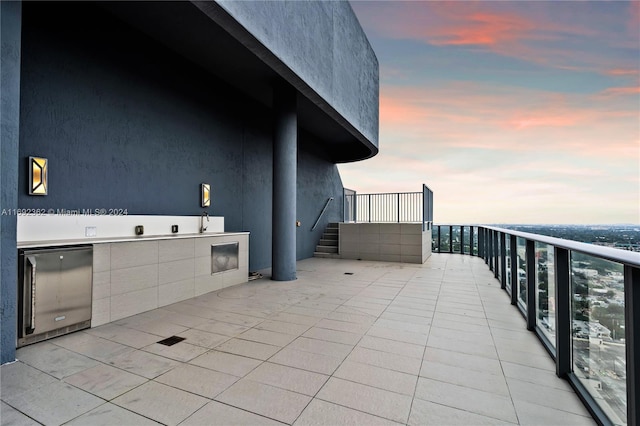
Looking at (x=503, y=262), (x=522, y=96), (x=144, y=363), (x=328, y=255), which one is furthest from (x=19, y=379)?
(x=522, y=96)

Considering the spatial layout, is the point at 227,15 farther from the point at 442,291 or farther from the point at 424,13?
the point at 424,13

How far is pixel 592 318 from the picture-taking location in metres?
1.67

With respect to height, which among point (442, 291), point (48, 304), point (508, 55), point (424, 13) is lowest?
point (442, 291)

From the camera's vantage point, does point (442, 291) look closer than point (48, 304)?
No

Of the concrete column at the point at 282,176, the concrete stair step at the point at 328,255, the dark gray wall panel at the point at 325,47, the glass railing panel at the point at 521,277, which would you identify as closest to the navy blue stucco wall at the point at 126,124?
the concrete column at the point at 282,176

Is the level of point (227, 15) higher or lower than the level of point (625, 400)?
higher

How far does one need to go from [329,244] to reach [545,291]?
6.96 meters

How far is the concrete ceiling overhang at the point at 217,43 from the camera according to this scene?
11.2 ft

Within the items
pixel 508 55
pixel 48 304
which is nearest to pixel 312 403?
pixel 48 304

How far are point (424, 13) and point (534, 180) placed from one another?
24.0ft

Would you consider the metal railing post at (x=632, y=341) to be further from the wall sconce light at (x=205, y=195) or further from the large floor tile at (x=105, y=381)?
the wall sconce light at (x=205, y=195)

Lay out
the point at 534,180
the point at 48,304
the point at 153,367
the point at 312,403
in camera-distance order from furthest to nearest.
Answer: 1. the point at 534,180
2. the point at 48,304
3. the point at 153,367
4. the point at 312,403

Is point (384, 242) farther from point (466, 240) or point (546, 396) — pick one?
point (546, 396)

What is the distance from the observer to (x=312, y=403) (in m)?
1.67
